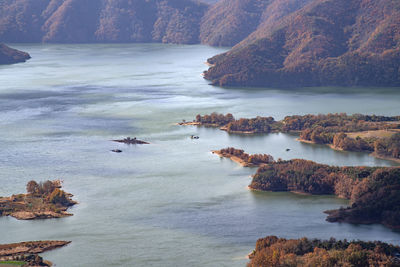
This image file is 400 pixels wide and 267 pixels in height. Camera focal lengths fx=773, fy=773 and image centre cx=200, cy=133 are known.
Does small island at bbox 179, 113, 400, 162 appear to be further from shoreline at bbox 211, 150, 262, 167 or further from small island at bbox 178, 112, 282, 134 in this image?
shoreline at bbox 211, 150, 262, 167

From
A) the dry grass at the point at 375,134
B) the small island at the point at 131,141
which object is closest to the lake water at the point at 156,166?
the small island at the point at 131,141

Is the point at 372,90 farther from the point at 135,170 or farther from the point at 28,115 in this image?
the point at 135,170

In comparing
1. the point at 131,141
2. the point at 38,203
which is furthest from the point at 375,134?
the point at 38,203

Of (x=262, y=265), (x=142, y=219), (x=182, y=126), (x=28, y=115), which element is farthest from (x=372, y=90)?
(x=262, y=265)

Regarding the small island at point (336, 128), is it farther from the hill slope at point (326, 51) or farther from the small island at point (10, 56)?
the small island at point (10, 56)

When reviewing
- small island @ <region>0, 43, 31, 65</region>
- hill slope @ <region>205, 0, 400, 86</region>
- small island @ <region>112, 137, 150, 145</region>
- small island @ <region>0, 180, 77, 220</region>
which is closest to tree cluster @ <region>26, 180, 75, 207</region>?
small island @ <region>0, 180, 77, 220</region>
